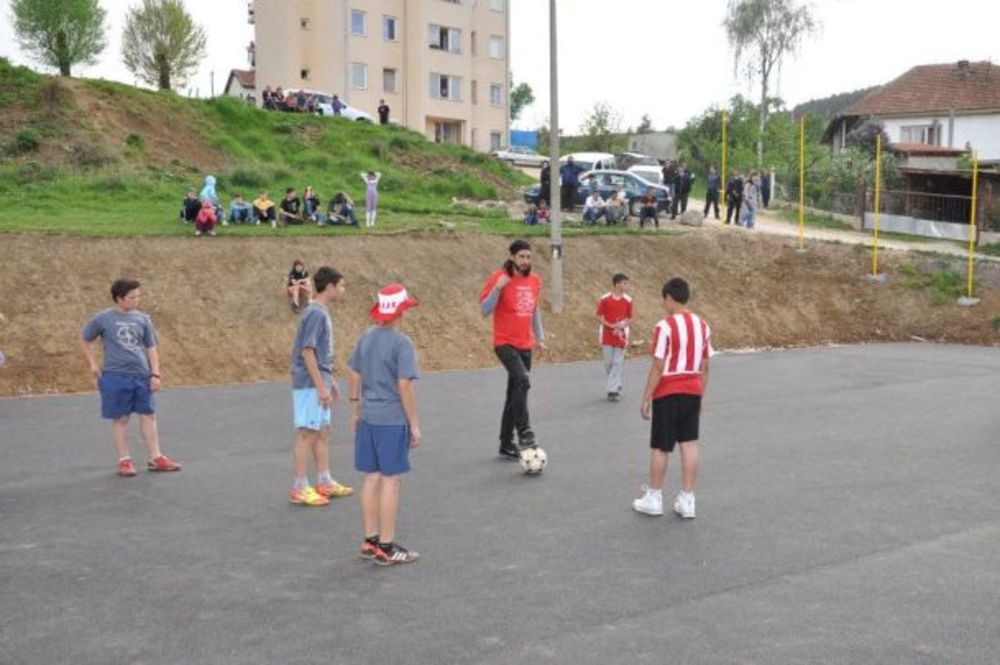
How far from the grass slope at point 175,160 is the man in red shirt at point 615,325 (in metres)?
11.0

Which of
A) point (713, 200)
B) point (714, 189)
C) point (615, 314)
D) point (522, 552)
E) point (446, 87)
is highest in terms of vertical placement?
point (446, 87)

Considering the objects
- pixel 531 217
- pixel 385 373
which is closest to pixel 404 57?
pixel 531 217

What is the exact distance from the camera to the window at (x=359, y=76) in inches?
2343

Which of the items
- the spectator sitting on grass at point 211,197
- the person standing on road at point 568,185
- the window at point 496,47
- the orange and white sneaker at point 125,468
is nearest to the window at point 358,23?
the window at point 496,47

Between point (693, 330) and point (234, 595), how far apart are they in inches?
157

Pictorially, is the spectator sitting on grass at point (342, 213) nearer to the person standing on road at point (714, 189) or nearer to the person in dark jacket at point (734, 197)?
the person in dark jacket at point (734, 197)

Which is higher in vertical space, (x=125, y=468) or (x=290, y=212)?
(x=290, y=212)

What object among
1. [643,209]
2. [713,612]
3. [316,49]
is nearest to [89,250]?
[643,209]

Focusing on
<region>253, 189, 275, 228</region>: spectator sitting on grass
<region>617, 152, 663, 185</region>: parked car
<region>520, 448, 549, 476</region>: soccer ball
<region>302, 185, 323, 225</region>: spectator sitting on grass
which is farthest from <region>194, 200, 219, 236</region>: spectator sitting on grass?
<region>617, 152, 663, 185</region>: parked car

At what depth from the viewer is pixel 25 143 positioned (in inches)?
1254

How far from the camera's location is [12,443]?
38.2 ft

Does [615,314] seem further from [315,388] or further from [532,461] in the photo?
[315,388]

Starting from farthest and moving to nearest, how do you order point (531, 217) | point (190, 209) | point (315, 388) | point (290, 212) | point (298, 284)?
point (531, 217) → point (290, 212) → point (190, 209) → point (298, 284) → point (315, 388)

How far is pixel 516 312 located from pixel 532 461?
1.63 meters
